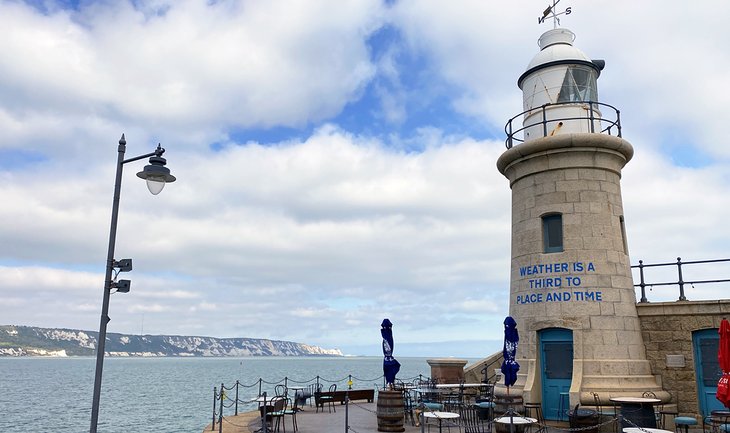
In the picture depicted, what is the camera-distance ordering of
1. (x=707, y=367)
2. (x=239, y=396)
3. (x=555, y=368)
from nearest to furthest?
1. (x=707, y=367)
2. (x=555, y=368)
3. (x=239, y=396)

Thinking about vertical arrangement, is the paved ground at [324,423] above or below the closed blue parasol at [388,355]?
below

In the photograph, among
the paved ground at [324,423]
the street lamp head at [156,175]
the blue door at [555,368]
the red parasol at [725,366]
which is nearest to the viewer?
the street lamp head at [156,175]

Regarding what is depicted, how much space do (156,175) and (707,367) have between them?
1418 centimetres

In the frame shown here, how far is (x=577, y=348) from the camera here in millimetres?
15203

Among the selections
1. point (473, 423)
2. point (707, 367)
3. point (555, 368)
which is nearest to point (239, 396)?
point (473, 423)

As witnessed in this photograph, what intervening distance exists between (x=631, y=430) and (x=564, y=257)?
5.67 meters

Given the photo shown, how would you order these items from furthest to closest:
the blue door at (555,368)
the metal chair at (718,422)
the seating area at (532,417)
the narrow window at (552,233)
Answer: the narrow window at (552,233)
the blue door at (555,368)
the seating area at (532,417)
the metal chair at (718,422)

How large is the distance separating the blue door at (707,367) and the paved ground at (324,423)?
360 centimetres

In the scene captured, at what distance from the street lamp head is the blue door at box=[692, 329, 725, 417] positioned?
45.2ft

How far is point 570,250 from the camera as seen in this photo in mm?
15742

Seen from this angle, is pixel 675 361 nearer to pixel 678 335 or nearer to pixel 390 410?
pixel 678 335

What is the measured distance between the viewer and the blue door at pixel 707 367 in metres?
14.6

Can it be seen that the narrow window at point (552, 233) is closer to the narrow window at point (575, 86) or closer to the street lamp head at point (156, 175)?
the narrow window at point (575, 86)

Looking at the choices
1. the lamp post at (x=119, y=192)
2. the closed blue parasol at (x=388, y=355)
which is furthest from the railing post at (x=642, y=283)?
the lamp post at (x=119, y=192)
